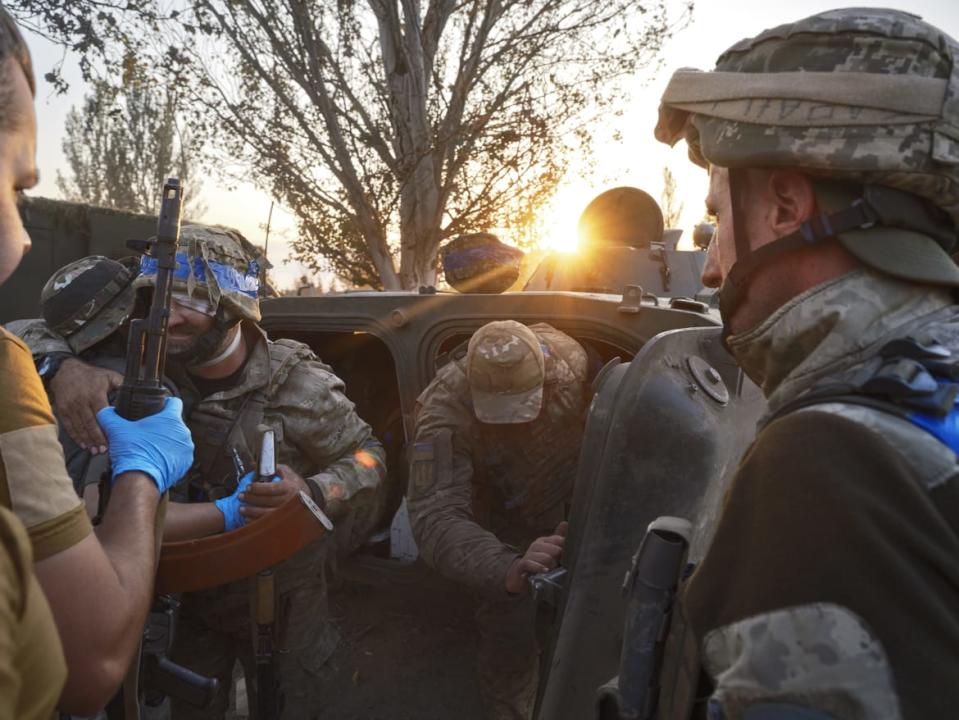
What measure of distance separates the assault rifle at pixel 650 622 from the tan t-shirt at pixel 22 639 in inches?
38.2

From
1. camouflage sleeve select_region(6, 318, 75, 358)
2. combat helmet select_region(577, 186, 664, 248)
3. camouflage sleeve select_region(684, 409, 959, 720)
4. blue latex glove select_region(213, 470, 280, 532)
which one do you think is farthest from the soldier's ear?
combat helmet select_region(577, 186, 664, 248)

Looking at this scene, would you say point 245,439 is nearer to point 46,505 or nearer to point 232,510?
point 232,510

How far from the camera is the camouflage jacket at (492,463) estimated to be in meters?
2.86

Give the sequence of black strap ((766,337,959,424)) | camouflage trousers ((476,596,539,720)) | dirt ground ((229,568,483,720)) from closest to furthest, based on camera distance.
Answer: black strap ((766,337,959,424)) < camouflage trousers ((476,596,539,720)) < dirt ground ((229,568,483,720))

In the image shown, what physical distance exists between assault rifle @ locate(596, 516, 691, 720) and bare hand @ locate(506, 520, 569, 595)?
1.04 m

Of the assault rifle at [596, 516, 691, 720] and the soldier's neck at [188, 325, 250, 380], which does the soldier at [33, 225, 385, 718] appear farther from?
the assault rifle at [596, 516, 691, 720]

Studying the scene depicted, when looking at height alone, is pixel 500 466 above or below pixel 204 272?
below

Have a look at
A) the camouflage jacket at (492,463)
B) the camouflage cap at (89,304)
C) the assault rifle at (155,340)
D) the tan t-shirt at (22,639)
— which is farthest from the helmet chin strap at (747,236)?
the camouflage cap at (89,304)

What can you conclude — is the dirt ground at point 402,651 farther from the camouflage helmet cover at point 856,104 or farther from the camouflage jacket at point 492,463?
the camouflage helmet cover at point 856,104

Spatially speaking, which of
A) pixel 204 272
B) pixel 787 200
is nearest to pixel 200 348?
pixel 204 272

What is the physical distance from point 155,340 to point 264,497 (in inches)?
29.8

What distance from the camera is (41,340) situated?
267 centimetres

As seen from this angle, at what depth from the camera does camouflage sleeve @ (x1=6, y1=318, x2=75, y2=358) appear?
2600 mm

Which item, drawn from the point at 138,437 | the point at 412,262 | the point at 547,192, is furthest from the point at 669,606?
the point at 547,192
